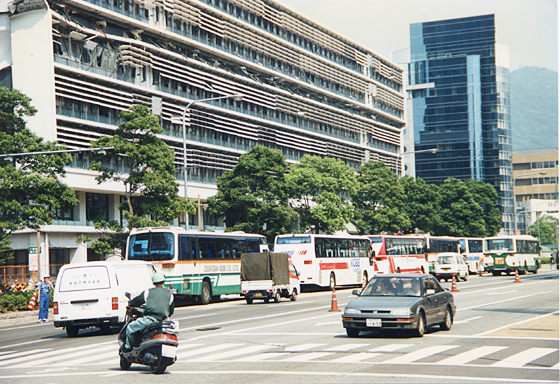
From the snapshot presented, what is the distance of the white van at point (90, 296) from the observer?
2089 centimetres

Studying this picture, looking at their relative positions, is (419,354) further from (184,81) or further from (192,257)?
(184,81)

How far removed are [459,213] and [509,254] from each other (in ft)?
97.6

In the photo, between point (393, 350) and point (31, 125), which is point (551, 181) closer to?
point (31, 125)

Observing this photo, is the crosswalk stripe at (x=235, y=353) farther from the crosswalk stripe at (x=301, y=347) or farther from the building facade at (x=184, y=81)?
the building facade at (x=184, y=81)

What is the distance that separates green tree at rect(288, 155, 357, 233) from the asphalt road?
118 ft

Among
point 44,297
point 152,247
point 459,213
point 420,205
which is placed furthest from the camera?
point 459,213

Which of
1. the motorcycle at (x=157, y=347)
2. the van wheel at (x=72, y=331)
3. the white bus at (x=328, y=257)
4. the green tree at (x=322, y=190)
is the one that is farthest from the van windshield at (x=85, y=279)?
the green tree at (x=322, y=190)

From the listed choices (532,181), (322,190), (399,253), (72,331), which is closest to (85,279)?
(72,331)

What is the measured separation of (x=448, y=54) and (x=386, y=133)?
5224cm

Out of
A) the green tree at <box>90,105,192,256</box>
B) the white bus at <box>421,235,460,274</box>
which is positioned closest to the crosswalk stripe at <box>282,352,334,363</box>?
the green tree at <box>90,105,192,256</box>

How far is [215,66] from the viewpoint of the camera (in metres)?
68.4

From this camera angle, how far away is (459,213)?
92.4 meters

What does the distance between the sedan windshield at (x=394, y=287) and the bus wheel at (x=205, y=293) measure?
701 inches

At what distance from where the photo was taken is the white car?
54.9 m
